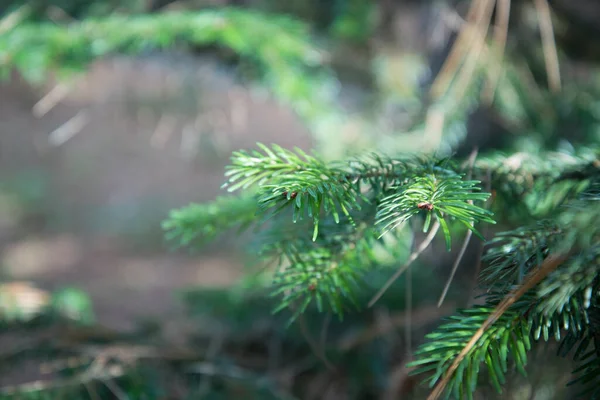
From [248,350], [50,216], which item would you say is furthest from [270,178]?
[50,216]

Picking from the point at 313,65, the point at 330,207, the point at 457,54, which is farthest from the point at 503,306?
the point at 457,54

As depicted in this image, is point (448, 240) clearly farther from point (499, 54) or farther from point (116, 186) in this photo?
point (116, 186)

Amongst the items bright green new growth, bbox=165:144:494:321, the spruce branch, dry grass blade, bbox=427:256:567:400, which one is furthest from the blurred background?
dry grass blade, bbox=427:256:567:400

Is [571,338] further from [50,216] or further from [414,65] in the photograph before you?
[50,216]

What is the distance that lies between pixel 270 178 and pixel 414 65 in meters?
1.58

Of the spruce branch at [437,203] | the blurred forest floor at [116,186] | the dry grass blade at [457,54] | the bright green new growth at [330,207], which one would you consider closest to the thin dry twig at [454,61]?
the dry grass blade at [457,54]

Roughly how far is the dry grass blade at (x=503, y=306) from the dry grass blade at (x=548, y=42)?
3.15 ft

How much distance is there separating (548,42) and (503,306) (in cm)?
118

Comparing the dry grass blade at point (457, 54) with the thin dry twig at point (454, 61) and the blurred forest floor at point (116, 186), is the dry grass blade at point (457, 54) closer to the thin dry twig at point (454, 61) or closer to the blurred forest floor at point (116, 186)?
the thin dry twig at point (454, 61)

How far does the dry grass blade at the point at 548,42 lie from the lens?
137 centimetres

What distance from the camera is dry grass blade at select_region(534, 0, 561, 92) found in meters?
1.37

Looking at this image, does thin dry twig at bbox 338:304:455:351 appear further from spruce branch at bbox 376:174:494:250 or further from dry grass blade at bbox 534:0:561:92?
dry grass blade at bbox 534:0:561:92

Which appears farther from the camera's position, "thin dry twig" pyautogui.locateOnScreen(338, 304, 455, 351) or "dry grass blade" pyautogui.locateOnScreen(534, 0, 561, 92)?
"dry grass blade" pyautogui.locateOnScreen(534, 0, 561, 92)

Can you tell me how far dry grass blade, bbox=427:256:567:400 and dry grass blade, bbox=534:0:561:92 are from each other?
961 mm
